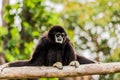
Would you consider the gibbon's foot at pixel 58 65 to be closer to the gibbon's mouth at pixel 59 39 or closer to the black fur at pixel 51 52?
the black fur at pixel 51 52

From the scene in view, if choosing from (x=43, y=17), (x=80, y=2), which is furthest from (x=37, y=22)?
(x=80, y=2)

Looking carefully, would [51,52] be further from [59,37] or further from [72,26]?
[72,26]

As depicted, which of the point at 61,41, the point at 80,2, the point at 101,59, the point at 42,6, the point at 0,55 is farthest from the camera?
the point at 80,2

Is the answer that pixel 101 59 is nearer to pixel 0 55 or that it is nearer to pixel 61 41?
pixel 0 55

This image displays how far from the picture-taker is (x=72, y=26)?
18562mm

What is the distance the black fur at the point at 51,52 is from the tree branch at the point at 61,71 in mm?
672

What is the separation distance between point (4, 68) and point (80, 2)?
419 inches

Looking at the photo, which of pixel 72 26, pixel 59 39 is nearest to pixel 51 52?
pixel 59 39

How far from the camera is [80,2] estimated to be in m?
17.4

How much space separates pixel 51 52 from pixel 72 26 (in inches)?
427

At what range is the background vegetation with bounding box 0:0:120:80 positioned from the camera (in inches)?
496

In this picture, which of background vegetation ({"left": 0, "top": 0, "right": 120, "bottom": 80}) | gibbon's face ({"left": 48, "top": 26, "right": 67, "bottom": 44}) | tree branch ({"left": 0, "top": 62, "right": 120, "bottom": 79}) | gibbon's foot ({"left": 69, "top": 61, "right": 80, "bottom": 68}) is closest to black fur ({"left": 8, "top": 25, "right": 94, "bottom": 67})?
gibbon's face ({"left": 48, "top": 26, "right": 67, "bottom": 44})

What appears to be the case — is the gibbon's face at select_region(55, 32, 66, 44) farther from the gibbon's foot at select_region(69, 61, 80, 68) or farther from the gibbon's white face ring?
the gibbon's foot at select_region(69, 61, 80, 68)

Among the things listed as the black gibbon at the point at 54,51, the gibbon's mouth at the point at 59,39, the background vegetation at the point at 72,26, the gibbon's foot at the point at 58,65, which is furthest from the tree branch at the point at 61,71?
the background vegetation at the point at 72,26
